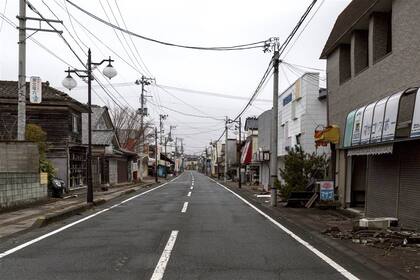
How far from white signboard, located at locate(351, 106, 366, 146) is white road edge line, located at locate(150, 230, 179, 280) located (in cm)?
712

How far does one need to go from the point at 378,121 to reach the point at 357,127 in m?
2.41

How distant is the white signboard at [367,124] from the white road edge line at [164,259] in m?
6.66

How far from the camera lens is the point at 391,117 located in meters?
14.1

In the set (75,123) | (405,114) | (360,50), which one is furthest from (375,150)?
(75,123)

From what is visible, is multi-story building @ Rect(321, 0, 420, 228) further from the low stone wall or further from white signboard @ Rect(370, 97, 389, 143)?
the low stone wall

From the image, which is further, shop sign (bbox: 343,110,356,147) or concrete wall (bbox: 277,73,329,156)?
concrete wall (bbox: 277,73,329,156)

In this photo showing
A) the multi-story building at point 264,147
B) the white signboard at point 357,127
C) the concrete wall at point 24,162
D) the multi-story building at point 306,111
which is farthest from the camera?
the multi-story building at point 264,147

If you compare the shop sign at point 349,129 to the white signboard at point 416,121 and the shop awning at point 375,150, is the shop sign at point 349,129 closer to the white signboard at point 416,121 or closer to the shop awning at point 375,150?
the shop awning at point 375,150

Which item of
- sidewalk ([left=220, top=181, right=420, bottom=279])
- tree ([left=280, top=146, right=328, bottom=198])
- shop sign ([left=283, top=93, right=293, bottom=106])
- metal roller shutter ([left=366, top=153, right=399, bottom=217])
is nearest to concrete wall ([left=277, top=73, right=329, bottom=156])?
shop sign ([left=283, top=93, right=293, bottom=106])

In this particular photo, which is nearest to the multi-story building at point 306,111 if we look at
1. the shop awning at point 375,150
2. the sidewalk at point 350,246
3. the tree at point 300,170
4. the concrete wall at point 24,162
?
the tree at point 300,170

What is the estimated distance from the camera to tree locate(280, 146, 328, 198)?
24.5m

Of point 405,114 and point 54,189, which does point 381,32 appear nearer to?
point 405,114

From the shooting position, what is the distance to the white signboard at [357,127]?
1711 cm

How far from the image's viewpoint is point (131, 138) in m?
73.0
